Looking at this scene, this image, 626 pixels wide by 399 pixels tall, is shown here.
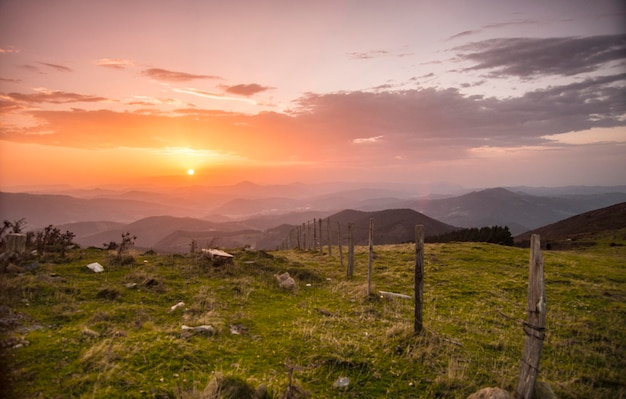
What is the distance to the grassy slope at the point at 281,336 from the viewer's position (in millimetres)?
7098

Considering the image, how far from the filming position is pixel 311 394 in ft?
22.4

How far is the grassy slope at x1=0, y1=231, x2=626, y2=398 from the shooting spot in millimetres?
7098

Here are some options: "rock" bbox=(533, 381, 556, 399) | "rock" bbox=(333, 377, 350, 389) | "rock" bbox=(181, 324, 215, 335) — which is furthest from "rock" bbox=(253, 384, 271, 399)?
"rock" bbox=(533, 381, 556, 399)

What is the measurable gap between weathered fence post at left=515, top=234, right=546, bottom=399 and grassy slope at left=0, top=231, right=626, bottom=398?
76 centimetres

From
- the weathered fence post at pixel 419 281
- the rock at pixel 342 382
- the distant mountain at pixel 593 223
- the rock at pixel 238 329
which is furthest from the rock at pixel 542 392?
the distant mountain at pixel 593 223

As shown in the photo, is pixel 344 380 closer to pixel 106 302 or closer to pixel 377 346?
pixel 377 346

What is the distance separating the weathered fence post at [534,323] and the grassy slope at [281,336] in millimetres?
758

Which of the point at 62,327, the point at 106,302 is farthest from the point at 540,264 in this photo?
the point at 106,302

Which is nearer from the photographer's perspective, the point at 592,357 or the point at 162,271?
the point at 592,357

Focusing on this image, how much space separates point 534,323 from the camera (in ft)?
20.3

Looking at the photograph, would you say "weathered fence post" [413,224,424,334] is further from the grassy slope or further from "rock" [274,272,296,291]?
"rock" [274,272,296,291]

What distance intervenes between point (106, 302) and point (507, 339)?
14714 millimetres

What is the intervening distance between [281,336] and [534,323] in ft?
23.0

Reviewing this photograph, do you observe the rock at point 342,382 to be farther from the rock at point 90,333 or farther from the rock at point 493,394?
the rock at point 90,333
